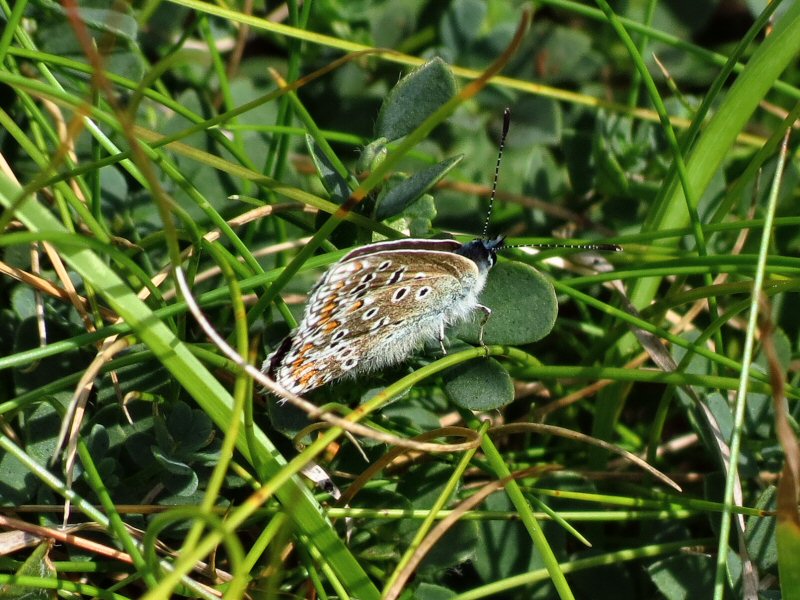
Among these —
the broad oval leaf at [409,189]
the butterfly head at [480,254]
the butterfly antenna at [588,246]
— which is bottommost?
the butterfly antenna at [588,246]

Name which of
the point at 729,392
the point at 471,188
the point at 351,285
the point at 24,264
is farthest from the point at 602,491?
the point at 24,264

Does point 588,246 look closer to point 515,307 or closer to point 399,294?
point 515,307

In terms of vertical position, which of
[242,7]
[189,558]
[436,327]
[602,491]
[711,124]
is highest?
[242,7]

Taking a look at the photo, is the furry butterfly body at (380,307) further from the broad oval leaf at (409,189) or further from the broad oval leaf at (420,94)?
the broad oval leaf at (420,94)

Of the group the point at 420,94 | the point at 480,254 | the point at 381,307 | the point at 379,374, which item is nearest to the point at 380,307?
the point at 381,307

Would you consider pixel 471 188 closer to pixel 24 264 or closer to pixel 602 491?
pixel 602 491

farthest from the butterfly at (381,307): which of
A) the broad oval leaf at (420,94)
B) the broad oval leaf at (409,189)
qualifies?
the broad oval leaf at (420,94)

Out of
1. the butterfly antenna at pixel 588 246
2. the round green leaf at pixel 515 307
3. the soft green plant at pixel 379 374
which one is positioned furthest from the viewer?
the butterfly antenna at pixel 588 246
